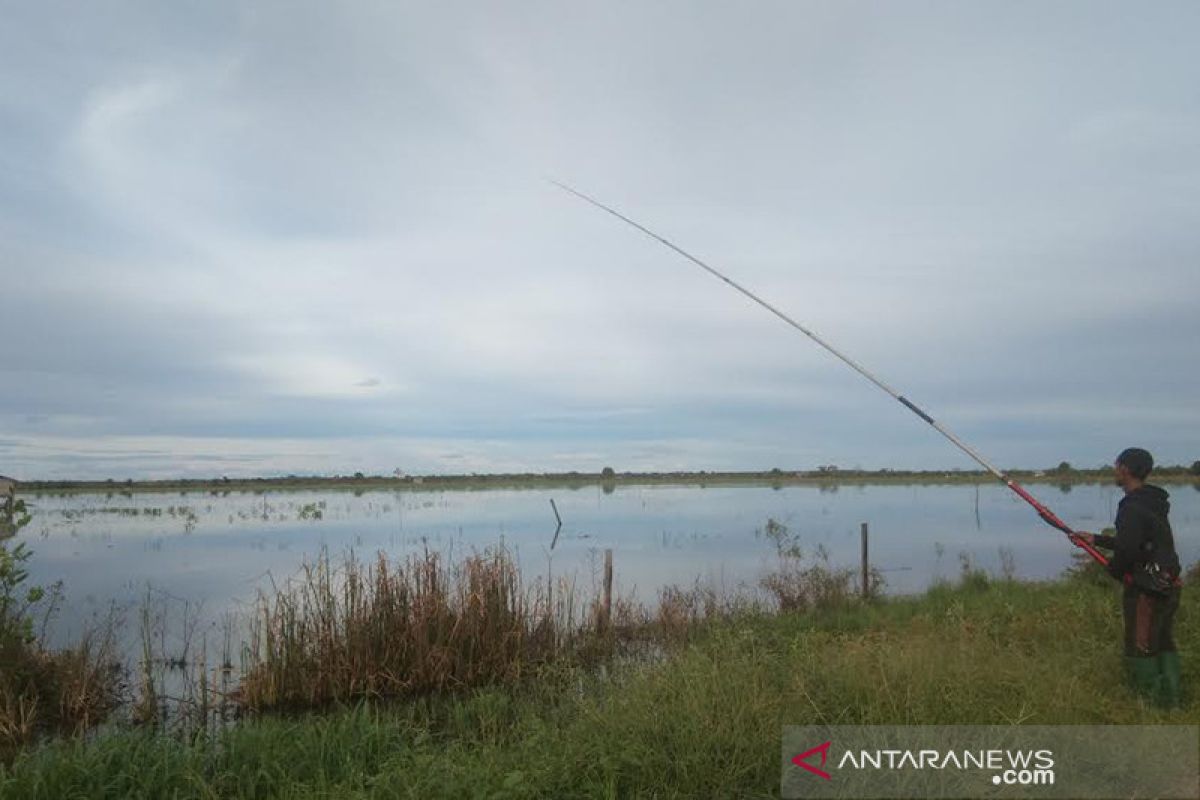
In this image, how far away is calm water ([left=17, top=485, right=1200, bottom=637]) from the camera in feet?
61.7

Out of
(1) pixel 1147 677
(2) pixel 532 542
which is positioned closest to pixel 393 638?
(1) pixel 1147 677

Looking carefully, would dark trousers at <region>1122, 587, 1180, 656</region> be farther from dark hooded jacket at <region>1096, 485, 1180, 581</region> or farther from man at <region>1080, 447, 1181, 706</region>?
dark hooded jacket at <region>1096, 485, 1180, 581</region>

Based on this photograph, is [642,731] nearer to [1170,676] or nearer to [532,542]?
[1170,676]

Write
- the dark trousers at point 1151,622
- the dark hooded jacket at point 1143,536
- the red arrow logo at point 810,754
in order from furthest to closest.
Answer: the dark trousers at point 1151,622, the dark hooded jacket at point 1143,536, the red arrow logo at point 810,754

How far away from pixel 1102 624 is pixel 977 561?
13.6m

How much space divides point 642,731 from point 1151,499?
160 inches

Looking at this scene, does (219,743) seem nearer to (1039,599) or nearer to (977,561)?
(1039,599)

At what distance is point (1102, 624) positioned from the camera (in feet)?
29.0

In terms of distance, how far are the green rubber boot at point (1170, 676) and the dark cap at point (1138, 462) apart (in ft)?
4.24

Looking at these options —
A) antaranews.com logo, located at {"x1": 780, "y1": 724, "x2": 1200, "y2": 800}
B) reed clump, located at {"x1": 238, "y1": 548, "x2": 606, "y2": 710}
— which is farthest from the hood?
reed clump, located at {"x1": 238, "y1": 548, "x2": 606, "y2": 710}

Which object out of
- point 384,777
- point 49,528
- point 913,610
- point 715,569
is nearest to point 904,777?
point 384,777

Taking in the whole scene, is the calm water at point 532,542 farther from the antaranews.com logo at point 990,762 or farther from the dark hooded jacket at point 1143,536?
the antaranews.com logo at point 990,762

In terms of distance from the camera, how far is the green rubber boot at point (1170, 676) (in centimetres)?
558

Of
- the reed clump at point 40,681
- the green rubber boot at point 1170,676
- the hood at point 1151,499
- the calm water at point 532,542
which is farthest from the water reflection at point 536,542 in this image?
the hood at point 1151,499
